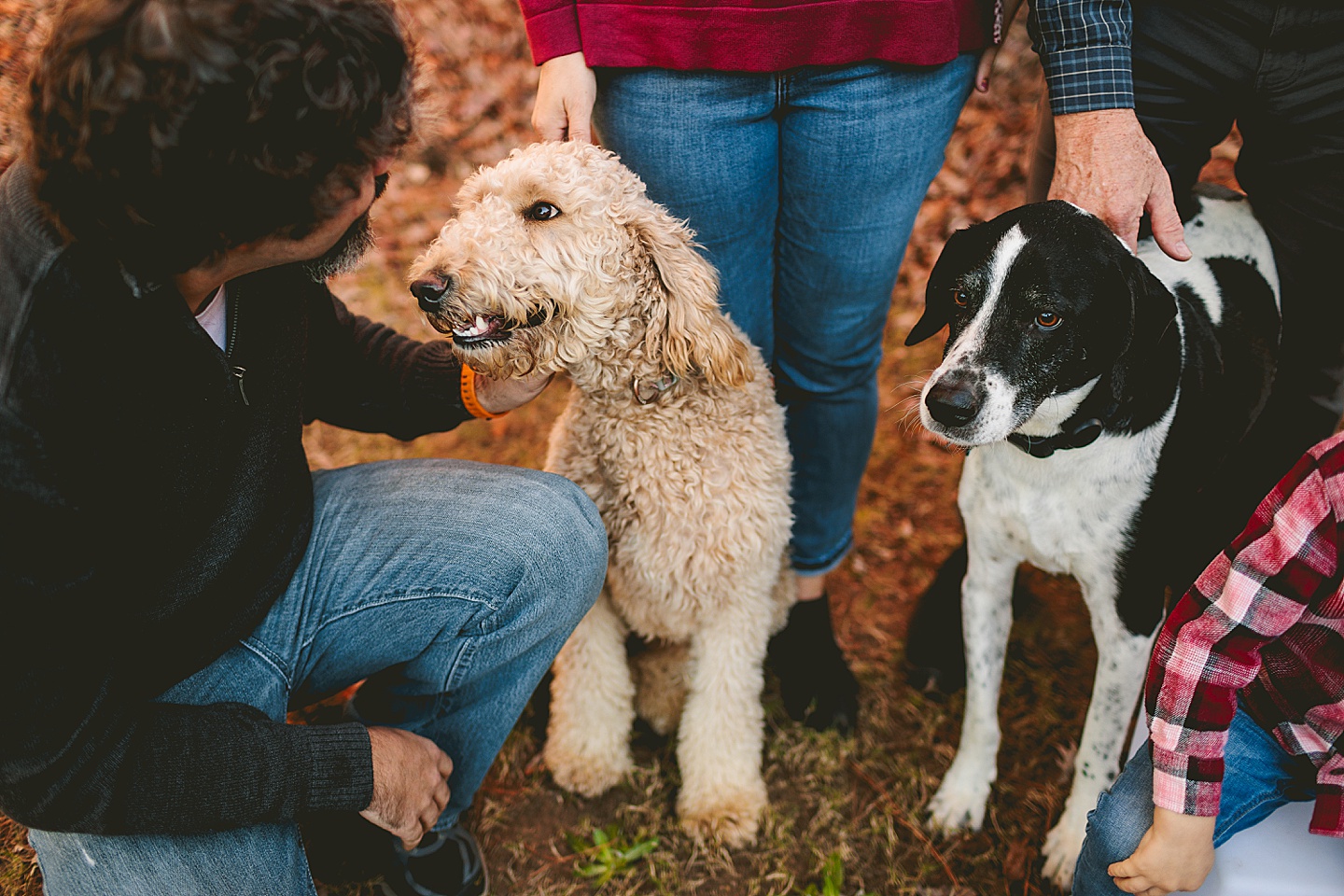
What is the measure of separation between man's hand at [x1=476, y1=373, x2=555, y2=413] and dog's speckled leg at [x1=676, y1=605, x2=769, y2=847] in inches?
29.5

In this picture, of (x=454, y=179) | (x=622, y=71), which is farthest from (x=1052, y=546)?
(x=454, y=179)

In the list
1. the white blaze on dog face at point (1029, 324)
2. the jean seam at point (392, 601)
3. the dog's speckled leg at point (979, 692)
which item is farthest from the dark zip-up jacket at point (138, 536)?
the dog's speckled leg at point (979, 692)

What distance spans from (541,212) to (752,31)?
57 cm

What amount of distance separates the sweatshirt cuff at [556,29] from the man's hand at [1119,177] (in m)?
1.06

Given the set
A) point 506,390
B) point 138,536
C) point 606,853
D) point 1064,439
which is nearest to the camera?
point 138,536

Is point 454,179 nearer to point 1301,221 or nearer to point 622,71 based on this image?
point 622,71

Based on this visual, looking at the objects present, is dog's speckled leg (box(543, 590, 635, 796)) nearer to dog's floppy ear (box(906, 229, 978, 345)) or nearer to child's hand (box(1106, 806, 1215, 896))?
dog's floppy ear (box(906, 229, 978, 345))

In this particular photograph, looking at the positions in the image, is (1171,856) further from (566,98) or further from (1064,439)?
(566,98)

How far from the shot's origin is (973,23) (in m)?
1.94

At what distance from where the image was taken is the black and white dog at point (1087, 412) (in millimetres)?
1705

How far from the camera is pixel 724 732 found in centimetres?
229

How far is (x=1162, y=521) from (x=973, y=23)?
1169 millimetres

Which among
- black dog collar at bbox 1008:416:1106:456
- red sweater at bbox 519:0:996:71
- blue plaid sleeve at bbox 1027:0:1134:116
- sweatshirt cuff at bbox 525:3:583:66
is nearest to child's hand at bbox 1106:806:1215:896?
black dog collar at bbox 1008:416:1106:456

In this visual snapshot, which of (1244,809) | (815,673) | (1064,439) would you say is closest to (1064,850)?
(1244,809)
